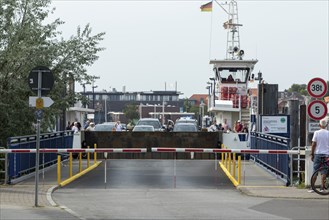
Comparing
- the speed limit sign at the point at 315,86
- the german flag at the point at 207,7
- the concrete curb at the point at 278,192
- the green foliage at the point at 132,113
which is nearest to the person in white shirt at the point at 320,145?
the concrete curb at the point at 278,192

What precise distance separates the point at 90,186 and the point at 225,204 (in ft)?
15.7

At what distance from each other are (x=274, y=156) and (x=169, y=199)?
5869 mm

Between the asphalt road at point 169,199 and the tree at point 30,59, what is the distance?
2.45 m

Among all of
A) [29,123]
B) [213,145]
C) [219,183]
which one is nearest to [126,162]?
Answer: [213,145]

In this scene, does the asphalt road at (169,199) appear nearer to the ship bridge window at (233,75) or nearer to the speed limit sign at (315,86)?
the speed limit sign at (315,86)

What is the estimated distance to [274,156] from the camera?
19672 millimetres

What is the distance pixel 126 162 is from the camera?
25562 mm

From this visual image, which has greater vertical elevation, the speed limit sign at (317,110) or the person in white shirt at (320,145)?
the speed limit sign at (317,110)

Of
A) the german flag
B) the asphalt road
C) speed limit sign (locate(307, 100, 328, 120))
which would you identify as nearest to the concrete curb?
the asphalt road

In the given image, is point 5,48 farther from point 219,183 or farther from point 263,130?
point 263,130

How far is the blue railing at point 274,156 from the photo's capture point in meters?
17.5

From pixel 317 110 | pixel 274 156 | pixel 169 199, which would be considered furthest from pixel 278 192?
pixel 274 156

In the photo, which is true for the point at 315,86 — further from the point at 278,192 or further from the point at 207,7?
the point at 207,7

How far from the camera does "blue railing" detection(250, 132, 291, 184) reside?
57.4ft
